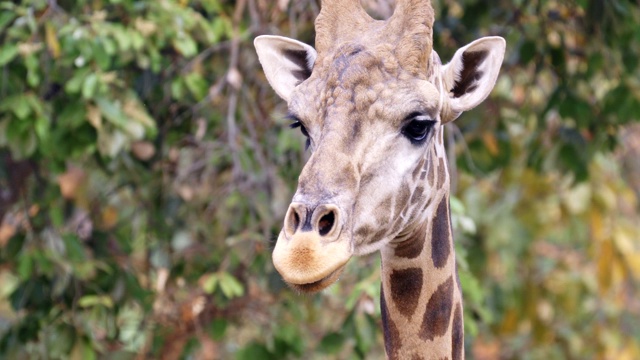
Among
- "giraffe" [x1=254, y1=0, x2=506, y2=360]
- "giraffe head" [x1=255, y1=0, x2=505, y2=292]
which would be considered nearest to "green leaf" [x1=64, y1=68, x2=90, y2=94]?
"giraffe" [x1=254, y1=0, x2=506, y2=360]

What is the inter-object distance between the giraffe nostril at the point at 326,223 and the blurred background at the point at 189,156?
192cm

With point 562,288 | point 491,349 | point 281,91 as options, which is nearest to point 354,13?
point 281,91

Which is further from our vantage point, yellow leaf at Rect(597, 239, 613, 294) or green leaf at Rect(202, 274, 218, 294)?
yellow leaf at Rect(597, 239, 613, 294)

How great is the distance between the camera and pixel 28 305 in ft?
19.5

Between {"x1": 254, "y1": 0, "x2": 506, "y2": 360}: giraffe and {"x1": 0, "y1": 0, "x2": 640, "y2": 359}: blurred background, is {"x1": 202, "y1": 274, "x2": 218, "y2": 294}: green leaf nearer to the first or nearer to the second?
{"x1": 0, "y1": 0, "x2": 640, "y2": 359}: blurred background

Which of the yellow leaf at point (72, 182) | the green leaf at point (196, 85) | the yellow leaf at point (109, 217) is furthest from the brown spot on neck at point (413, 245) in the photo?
the yellow leaf at point (109, 217)

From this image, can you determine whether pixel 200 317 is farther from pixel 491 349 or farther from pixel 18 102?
pixel 491 349

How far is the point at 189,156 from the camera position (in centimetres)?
611

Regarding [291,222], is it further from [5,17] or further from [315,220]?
[5,17]

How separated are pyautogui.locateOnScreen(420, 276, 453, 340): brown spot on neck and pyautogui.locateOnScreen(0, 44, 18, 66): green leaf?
94.5 inches

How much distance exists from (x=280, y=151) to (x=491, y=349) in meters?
6.02

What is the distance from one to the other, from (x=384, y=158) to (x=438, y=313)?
65cm

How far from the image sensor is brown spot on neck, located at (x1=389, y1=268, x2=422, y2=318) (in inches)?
136

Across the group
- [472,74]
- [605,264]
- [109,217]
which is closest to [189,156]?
[109,217]
